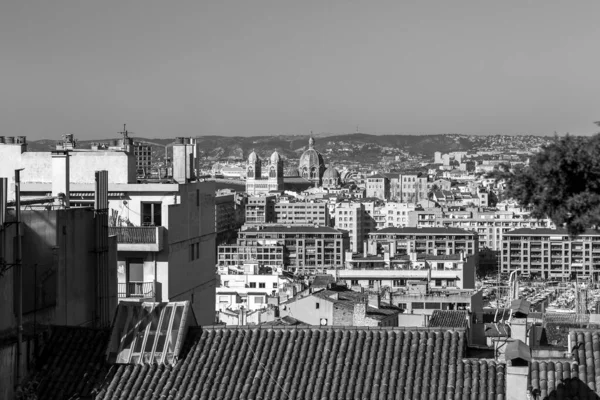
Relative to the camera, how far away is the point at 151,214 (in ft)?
55.6

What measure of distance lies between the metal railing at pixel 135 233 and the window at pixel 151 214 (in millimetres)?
411

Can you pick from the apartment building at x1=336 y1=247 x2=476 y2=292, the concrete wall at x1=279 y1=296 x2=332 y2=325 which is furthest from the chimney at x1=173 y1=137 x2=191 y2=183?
the apartment building at x1=336 y1=247 x2=476 y2=292

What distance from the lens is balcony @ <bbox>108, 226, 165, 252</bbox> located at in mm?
16391

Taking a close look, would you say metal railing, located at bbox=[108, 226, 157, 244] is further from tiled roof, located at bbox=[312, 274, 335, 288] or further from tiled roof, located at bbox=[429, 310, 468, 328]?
tiled roof, located at bbox=[312, 274, 335, 288]

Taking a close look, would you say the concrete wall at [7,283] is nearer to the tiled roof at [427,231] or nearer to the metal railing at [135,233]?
the metal railing at [135,233]

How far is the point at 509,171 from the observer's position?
8680 mm

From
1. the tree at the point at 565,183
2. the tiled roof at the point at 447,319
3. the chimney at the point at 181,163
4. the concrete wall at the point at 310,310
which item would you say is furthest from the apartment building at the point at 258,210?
the tree at the point at 565,183

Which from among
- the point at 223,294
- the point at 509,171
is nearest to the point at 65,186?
the point at 509,171

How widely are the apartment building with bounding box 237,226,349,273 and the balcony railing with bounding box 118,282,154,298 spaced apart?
449ft

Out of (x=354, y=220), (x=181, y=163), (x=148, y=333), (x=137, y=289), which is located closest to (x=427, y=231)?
(x=354, y=220)

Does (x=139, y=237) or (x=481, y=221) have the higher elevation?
(x=139, y=237)

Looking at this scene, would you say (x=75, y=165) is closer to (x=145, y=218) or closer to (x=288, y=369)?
(x=145, y=218)

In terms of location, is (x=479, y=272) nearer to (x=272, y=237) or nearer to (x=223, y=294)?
(x=272, y=237)

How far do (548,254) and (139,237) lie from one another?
138573mm
